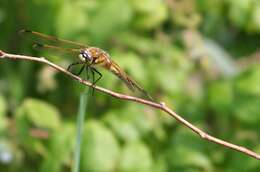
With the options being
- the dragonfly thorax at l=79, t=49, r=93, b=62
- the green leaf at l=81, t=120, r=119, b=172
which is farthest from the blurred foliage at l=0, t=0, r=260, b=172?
the dragonfly thorax at l=79, t=49, r=93, b=62

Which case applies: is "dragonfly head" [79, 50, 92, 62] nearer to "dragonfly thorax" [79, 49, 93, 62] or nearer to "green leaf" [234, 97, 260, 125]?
"dragonfly thorax" [79, 49, 93, 62]

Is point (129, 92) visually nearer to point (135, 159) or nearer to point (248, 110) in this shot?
point (135, 159)

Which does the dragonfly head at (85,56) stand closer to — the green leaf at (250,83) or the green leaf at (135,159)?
the green leaf at (135,159)

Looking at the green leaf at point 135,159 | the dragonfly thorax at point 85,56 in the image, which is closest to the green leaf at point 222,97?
the green leaf at point 135,159

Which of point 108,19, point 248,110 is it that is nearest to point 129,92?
point 108,19

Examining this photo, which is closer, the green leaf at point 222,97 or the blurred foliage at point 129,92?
the blurred foliage at point 129,92

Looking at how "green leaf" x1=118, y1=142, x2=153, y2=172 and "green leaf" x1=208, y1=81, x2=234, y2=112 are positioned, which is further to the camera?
"green leaf" x1=208, y1=81, x2=234, y2=112

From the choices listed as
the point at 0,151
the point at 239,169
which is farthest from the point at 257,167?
the point at 0,151
